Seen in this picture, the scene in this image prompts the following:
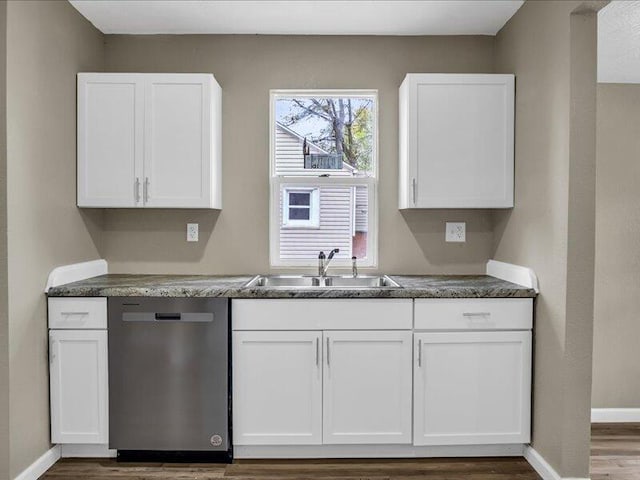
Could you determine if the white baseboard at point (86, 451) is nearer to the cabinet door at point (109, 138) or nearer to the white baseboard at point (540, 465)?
the cabinet door at point (109, 138)

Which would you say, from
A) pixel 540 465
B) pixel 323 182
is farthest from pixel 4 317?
pixel 540 465

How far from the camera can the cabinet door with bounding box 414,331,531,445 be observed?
2502mm

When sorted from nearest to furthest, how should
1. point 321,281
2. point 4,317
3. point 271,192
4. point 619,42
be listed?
1. point 4,317
2. point 619,42
3. point 321,281
4. point 271,192

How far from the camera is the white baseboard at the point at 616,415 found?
10.2 ft

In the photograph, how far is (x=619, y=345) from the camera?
125 inches

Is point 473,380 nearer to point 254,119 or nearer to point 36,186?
point 254,119

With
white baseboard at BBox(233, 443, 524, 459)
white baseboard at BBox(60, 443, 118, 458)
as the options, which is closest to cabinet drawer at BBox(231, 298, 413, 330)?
white baseboard at BBox(233, 443, 524, 459)

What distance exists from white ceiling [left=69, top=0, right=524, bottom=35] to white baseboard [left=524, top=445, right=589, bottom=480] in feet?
8.11

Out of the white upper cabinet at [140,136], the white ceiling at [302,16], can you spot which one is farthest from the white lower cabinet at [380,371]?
the white ceiling at [302,16]

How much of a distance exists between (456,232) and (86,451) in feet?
8.42

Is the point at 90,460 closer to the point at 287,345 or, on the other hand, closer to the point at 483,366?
the point at 287,345

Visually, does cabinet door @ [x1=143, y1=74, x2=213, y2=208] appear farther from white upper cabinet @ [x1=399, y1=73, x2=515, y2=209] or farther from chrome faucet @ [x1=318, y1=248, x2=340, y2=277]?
white upper cabinet @ [x1=399, y1=73, x2=515, y2=209]

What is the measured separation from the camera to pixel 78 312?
2.48 metres

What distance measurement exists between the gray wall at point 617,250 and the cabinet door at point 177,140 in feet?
8.33
